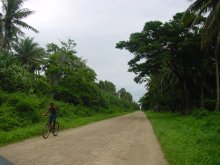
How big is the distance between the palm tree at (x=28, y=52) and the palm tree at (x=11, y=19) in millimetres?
12020

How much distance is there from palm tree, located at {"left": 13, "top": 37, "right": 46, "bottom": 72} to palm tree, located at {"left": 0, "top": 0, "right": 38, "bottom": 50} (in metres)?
12.0

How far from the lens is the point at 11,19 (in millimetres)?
38500

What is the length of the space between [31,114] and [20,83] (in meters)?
6.48

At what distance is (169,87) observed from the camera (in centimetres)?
5519

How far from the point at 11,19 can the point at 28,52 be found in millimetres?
13363

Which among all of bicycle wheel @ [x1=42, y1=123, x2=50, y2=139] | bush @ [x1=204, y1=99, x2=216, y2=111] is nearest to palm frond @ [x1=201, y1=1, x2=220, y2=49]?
bicycle wheel @ [x1=42, y1=123, x2=50, y2=139]

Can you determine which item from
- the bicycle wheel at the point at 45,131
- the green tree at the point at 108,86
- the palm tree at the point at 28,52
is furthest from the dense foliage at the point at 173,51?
the green tree at the point at 108,86

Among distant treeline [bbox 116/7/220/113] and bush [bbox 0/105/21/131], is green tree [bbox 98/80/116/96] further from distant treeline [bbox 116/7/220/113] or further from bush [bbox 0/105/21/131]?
bush [bbox 0/105/21/131]

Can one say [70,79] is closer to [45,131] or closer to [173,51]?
[173,51]

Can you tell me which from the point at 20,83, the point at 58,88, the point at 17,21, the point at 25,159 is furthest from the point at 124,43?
the point at 25,159

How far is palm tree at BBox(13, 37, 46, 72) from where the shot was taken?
51.3 m

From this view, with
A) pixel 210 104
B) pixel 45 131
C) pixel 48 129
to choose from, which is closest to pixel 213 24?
pixel 48 129

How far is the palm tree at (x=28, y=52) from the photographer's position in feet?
168

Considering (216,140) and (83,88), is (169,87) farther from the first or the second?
(216,140)
